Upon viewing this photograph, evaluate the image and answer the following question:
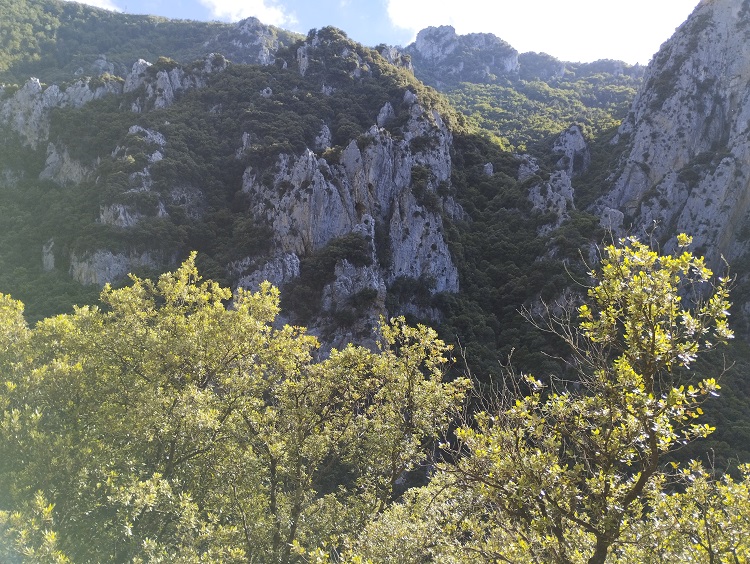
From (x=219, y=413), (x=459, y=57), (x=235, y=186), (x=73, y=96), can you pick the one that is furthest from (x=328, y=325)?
(x=459, y=57)

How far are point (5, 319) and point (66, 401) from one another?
12.7ft

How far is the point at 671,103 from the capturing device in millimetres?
71375

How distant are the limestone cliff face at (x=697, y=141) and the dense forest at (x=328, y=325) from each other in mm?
4870

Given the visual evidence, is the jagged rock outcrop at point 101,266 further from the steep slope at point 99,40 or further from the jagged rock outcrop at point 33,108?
the steep slope at point 99,40

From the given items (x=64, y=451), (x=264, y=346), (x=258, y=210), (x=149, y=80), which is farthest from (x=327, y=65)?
(x=64, y=451)

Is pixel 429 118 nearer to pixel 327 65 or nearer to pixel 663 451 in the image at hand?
pixel 327 65

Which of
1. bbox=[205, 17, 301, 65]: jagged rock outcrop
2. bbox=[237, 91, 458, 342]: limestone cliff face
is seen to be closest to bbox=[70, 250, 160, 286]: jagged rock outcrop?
bbox=[237, 91, 458, 342]: limestone cliff face

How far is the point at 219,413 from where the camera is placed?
39.6ft

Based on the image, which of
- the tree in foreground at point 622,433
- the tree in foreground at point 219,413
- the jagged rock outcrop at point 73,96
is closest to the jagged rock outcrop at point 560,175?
the tree in foreground at point 219,413

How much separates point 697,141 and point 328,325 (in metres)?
68.1

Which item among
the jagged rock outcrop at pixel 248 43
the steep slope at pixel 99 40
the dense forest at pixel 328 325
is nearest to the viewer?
the dense forest at pixel 328 325

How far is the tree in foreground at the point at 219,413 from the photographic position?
1048cm

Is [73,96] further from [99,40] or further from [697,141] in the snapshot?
[697,141]

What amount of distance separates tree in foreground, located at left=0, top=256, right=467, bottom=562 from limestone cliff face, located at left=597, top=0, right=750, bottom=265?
5565cm
